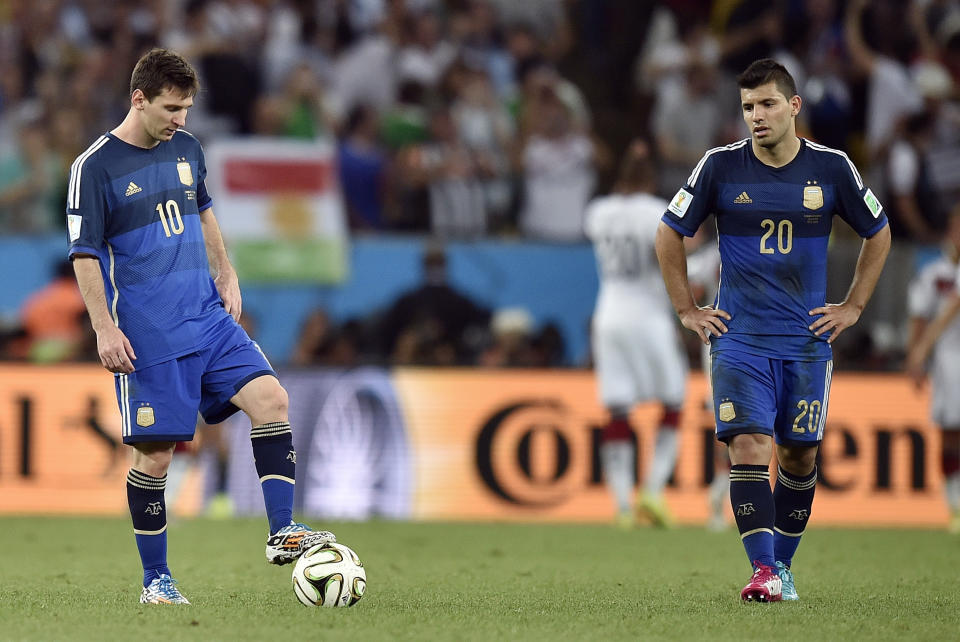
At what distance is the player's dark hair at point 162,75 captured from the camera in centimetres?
637

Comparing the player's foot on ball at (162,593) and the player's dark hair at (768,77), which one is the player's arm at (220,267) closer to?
the player's foot on ball at (162,593)

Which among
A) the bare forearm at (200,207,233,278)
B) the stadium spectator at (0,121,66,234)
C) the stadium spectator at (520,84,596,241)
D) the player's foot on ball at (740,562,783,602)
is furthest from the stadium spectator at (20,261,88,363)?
the player's foot on ball at (740,562,783,602)

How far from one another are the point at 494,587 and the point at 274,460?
4.92 ft

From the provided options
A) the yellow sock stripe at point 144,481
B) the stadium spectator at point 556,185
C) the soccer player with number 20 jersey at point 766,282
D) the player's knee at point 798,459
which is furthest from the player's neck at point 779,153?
the stadium spectator at point 556,185

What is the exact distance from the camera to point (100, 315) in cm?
641

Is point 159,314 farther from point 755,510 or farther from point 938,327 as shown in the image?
point 938,327

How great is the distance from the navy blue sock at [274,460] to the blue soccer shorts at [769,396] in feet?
6.38

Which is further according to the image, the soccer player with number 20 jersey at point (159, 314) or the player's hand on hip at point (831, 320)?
the player's hand on hip at point (831, 320)

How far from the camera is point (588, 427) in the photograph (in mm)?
12969

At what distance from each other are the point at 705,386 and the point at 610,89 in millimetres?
4849

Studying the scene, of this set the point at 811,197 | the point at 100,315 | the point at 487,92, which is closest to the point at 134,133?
the point at 100,315

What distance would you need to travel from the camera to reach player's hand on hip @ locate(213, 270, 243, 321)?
275 inches

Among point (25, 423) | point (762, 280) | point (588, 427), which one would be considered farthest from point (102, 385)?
point (762, 280)

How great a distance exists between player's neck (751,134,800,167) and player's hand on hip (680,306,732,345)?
2.37 ft
